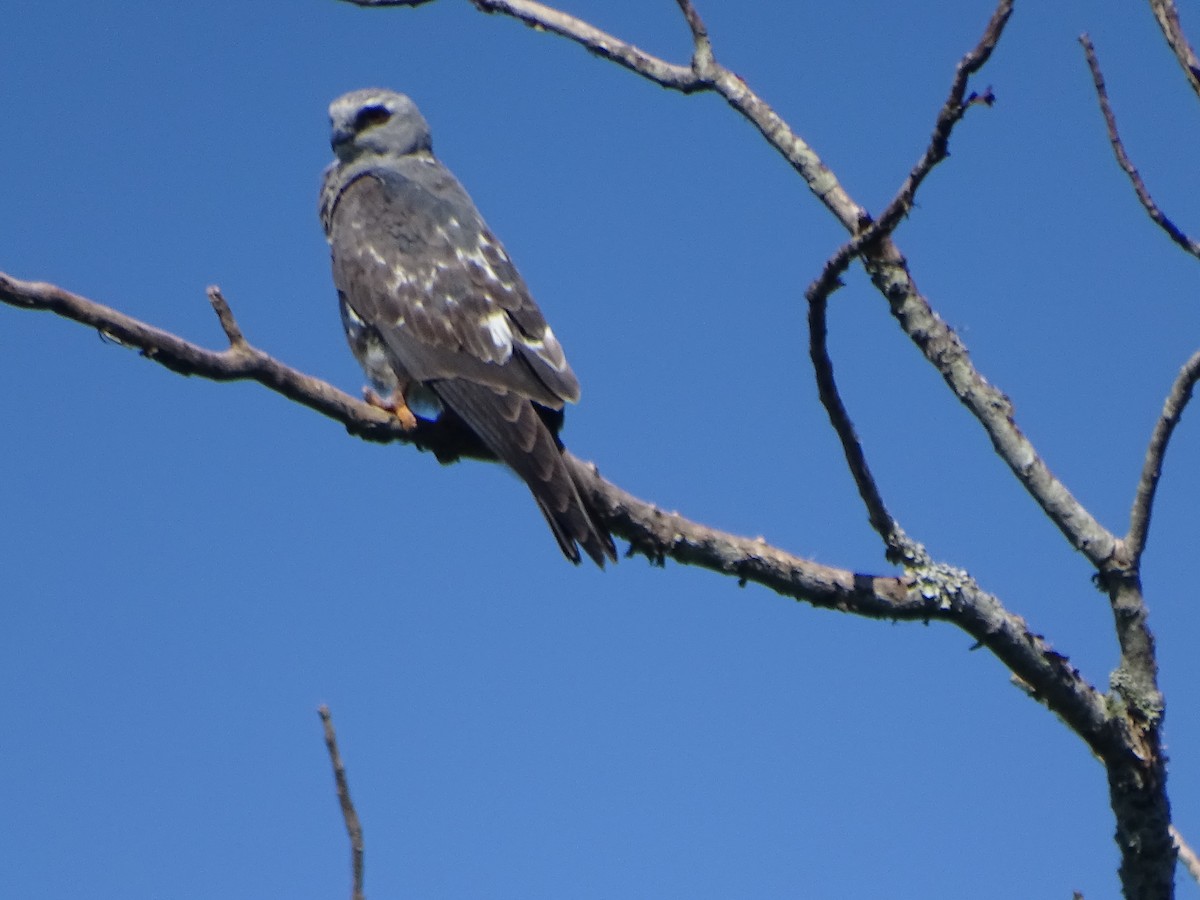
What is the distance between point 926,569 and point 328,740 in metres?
1.79

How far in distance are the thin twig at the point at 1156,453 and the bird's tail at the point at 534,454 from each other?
121cm

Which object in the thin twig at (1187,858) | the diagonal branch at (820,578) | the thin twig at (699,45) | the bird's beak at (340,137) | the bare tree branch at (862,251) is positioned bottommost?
the thin twig at (1187,858)

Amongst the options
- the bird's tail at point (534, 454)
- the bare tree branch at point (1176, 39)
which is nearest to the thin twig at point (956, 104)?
the bare tree branch at point (1176, 39)

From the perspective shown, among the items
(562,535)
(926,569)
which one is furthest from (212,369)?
(926,569)

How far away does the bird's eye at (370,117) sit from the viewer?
20.7 feet

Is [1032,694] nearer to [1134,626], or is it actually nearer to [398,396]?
[1134,626]

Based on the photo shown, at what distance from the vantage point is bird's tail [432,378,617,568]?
351 centimetres

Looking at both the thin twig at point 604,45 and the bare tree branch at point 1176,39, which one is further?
the thin twig at point 604,45

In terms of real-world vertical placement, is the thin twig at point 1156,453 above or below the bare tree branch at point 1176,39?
below

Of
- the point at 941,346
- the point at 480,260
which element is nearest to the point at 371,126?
the point at 480,260

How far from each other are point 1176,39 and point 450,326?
8.06 ft

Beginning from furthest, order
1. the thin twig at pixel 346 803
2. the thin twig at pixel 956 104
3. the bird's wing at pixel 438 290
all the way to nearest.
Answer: the bird's wing at pixel 438 290, the thin twig at pixel 956 104, the thin twig at pixel 346 803

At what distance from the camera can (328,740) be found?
1755 mm

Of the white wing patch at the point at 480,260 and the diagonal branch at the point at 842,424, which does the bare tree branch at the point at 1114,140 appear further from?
the white wing patch at the point at 480,260
